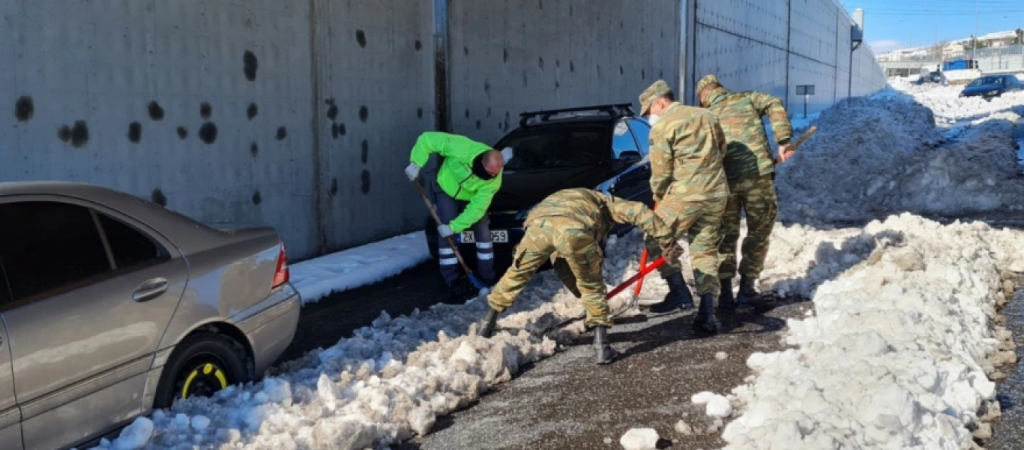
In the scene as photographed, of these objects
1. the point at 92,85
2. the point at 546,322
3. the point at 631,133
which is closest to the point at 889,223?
the point at 631,133

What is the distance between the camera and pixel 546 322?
241 inches

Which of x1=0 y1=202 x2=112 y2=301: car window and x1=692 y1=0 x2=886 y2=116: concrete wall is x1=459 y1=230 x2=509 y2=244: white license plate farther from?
x1=692 y1=0 x2=886 y2=116: concrete wall

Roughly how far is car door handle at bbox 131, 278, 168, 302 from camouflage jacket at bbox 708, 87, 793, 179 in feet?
13.9

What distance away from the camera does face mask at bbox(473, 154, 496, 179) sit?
7.18 meters

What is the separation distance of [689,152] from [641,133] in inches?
149


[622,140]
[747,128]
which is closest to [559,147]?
[622,140]

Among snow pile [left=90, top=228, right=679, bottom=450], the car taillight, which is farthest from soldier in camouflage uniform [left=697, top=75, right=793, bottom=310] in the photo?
the car taillight

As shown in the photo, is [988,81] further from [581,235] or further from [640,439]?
[640,439]

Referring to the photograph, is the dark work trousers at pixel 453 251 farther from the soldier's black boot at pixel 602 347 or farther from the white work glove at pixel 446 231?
the soldier's black boot at pixel 602 347

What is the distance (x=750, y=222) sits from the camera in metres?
6.73

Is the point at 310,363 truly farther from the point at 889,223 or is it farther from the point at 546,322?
the point at 889,223

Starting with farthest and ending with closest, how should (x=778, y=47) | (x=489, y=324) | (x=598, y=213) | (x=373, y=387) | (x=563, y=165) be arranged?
(x=778, y=47) < (x=563, y=165) < (x=489, y=324) < (x=598, y=213) < (x=373, y=387)

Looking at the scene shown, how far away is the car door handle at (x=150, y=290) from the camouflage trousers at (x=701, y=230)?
3.12 metres

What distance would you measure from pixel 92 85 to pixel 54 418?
12.5 ft
